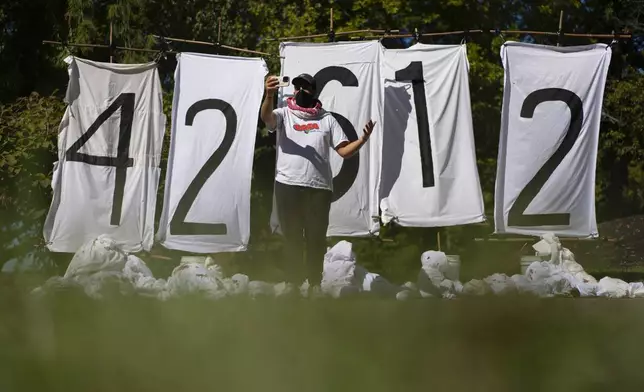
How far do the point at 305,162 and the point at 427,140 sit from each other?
1786mm

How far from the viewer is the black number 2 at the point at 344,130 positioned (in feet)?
19.4

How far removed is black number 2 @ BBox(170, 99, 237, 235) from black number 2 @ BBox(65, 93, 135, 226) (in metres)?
0.43

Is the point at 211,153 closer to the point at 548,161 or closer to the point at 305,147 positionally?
the point at 305,147

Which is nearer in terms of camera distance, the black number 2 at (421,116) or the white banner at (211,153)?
the white banner at (211,153)

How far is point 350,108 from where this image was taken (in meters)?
5.94

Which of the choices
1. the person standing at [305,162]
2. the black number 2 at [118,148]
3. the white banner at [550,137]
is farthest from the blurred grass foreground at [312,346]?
the black number 2 at [118,148]

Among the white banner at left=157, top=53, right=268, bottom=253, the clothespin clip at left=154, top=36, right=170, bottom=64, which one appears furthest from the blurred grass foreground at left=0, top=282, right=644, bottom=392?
the clothespin clip at left=154, top=36, right=170, bottom=64

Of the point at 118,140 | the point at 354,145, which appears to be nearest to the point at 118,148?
the point at 118,140

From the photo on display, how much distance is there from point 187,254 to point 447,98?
215cm

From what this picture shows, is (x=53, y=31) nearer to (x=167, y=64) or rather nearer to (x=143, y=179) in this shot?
(x=143, y=179)

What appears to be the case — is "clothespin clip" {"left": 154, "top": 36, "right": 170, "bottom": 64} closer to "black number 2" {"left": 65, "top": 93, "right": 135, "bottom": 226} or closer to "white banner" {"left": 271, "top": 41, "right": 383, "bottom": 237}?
"black number 2" {"left": 65, "top": 93, "right": 135, "bottom": 226}

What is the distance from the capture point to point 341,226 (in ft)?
19.4

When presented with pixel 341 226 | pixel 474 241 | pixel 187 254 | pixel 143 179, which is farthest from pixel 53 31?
pixel 474 241

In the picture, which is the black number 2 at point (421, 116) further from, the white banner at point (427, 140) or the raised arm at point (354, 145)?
the raised arm at point (354, 145)
